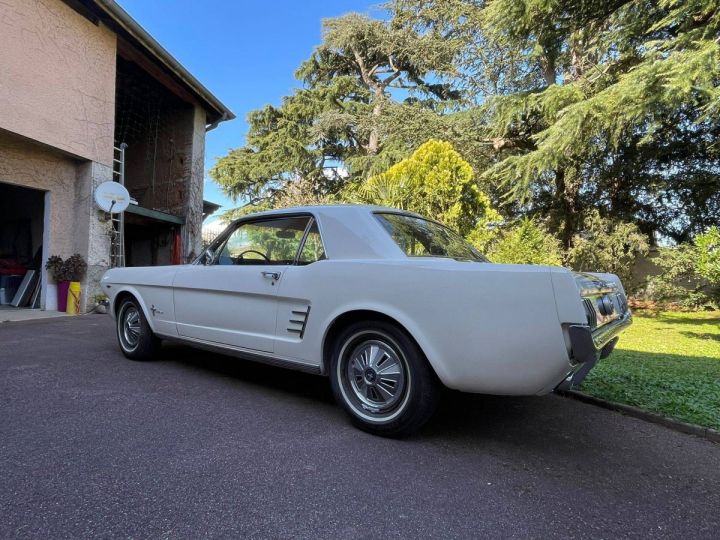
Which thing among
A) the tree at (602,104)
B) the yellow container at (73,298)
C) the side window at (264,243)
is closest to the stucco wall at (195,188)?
the yellow container at (73,298)

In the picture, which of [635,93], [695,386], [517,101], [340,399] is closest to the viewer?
[340,399]

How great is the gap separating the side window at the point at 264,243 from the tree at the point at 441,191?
560 cm

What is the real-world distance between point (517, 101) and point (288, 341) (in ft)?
36.0

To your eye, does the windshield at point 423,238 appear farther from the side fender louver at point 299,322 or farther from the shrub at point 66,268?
the shrub at point 66,268

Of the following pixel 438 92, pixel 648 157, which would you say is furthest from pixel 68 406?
pixel 438 92

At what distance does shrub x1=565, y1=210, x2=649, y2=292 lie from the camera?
12.4 meters

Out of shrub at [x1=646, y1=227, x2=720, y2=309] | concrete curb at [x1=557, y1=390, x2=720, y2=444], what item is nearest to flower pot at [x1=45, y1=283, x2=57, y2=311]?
concrete curb at [x1=557, y1=390, x2=720, y2=444]

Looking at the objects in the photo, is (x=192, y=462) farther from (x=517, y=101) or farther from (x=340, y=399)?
(x=517, y=101)

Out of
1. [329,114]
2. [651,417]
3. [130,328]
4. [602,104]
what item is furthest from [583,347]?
[329,114]

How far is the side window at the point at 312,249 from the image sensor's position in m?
3.14

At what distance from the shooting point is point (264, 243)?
367 cm

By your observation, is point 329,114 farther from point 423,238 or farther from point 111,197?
point 423,238

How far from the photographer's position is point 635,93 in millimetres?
8367

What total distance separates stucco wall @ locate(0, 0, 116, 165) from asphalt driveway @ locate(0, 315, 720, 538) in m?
6.13
